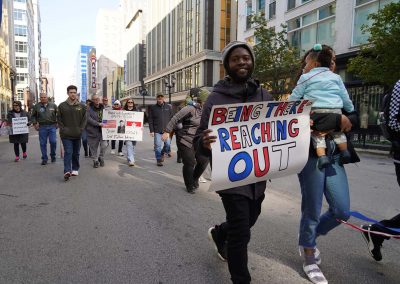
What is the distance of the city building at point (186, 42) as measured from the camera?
47.4m

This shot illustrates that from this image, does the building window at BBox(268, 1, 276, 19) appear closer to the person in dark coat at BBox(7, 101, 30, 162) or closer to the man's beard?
the person in dark coat at BBox(7, 101, 30, 162)

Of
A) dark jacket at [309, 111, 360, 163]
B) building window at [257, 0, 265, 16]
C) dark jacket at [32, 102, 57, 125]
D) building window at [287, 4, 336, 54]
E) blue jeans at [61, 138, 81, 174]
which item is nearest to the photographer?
dark jacket at [309, 111, 360, 163]

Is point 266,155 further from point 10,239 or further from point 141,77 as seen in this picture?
point 141,77

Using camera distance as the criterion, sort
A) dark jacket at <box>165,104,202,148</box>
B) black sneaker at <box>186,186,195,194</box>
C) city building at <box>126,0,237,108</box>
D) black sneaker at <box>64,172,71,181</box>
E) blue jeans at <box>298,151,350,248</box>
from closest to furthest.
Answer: blue jeans at <box>298,151,350,248</box> < dark jacket at <box>165,104,202,148</box> < black sneaker at <box>186,186,195,194</box> < black sneaker at <box>64,172,71,181</box> < city building at <box>126,0,237,108</box>

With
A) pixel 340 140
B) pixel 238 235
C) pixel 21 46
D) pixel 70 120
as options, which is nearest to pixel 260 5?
pixel 70 120

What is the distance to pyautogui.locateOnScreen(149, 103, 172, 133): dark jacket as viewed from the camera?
10.0 m

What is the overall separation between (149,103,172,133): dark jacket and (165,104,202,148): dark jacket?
3.62 m

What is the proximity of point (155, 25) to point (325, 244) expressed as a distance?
236 feet

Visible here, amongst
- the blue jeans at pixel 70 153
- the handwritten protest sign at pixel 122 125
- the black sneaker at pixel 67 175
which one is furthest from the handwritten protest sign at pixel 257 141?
the handwritten protest sign at pixel 122 125

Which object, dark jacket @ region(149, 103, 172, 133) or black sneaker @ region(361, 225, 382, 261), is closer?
black sneaker @ region(361, 225, 382, 261)

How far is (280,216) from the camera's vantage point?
4.83 meters

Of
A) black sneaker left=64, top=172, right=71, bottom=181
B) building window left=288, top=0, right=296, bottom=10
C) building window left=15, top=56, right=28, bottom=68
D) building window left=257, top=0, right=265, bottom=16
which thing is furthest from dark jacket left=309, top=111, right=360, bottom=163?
building window left=15, top=56, right=28, bottom=68

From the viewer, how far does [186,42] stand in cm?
5362

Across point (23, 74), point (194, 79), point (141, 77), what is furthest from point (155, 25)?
point (23, 74)
